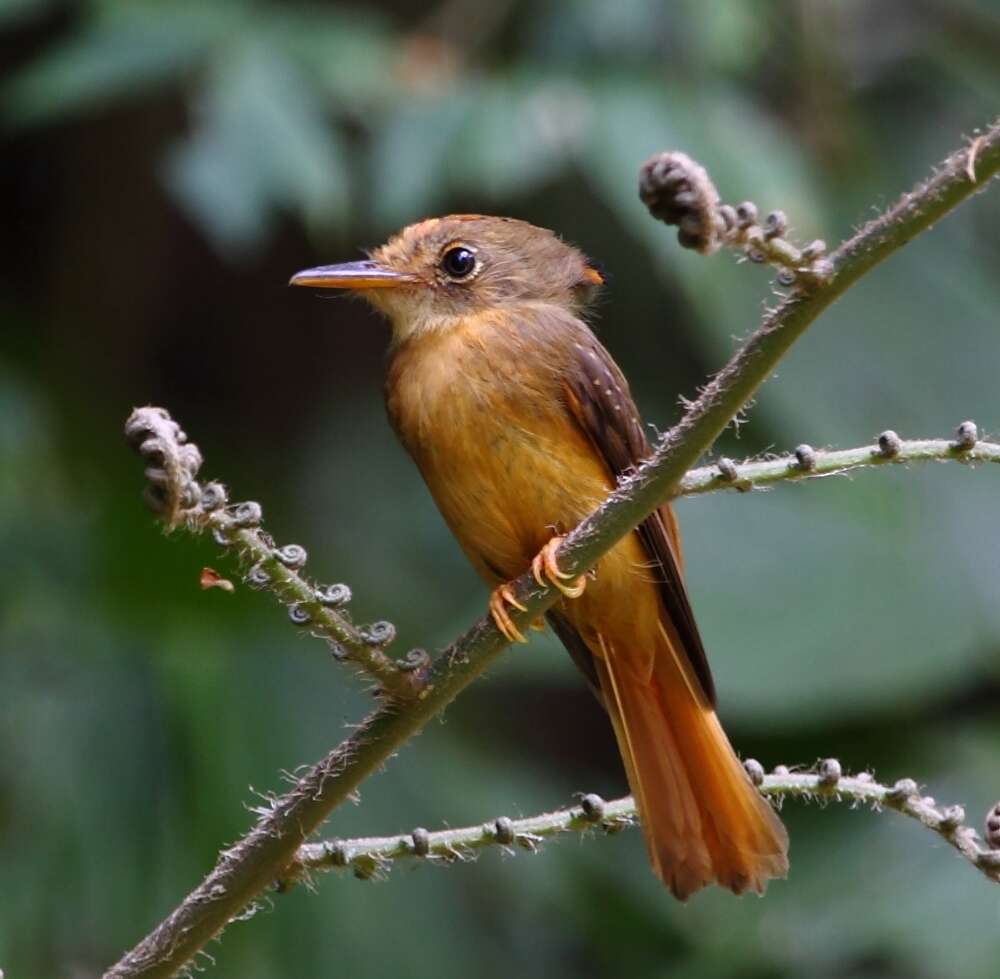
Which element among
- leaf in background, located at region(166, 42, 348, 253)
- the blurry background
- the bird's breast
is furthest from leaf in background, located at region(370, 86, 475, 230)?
the bird's breast

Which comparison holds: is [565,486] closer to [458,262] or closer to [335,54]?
[458,262]

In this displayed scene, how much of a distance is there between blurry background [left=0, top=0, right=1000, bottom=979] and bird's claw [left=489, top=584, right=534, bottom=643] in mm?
1169

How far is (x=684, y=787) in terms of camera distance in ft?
7.93

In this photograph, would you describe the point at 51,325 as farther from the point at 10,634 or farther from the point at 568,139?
the point at 568,139

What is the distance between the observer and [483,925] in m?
3.88

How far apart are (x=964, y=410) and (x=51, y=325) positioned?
2.33 meters

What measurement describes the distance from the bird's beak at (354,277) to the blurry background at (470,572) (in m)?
0.49

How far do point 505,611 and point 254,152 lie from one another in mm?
1595

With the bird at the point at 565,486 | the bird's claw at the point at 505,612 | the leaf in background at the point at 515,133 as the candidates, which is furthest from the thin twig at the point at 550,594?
the leaf in background at the point at 515,133

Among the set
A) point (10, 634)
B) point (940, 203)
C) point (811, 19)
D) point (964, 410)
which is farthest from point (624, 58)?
point (940, 203)

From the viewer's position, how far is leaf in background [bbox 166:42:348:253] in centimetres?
335

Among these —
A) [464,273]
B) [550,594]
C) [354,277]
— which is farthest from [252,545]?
[464,273]

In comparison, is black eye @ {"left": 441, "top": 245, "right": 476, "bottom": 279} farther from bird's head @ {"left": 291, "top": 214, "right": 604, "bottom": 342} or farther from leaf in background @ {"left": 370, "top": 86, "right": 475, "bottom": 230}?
leaf in background @ {"left": 370, "top": 86, "right": 475, "bottom": 230}

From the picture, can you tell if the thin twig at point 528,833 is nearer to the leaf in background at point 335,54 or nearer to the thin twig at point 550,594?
the thin twig at point 550,594
